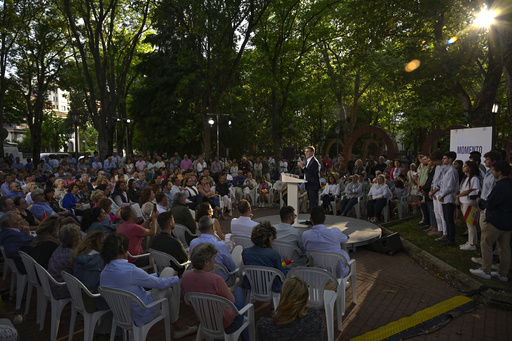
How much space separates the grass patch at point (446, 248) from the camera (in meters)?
5.05

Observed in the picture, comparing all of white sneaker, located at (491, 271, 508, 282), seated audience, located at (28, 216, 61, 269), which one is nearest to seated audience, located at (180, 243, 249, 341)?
seated audience, located at (28, 216, 61, 269)

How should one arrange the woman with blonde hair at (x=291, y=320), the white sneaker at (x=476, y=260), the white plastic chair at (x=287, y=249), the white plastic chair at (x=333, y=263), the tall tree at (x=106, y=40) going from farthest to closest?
the tall tree at (x=106, y=40)
the white sneaker at (x=476, y=260)
the white plastic chair at (x=287, y=249)
the white plastic chair at (x=333, y=263)
the woman with blonde hair at (x=291, y=320)

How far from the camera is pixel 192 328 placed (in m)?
3.90

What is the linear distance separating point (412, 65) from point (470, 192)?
→ 285 inches

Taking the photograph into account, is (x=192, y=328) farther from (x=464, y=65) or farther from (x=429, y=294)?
(x=464, y=65)

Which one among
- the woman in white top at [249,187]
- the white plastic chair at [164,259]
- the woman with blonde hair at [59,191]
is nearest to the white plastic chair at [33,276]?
the white plastic chair at [164,259]

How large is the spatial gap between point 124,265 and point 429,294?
4111mm

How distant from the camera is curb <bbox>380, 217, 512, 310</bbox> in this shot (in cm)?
440

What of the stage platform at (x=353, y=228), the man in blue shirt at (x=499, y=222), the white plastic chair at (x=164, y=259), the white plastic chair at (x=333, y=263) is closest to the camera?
the white plastic chair at (x=333, y=263)

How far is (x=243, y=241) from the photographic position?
5.11 metres

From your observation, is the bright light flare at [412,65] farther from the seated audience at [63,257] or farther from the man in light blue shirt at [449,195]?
the seated audience at [63,257]

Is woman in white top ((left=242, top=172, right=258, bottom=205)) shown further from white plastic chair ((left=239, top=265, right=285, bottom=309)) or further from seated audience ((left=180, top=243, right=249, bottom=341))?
seated audience ((left=180, top=243, right=249, bottom=341))

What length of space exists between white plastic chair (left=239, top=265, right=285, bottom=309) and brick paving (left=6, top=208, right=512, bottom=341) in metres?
0.59

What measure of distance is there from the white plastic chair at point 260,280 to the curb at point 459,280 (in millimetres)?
2847
